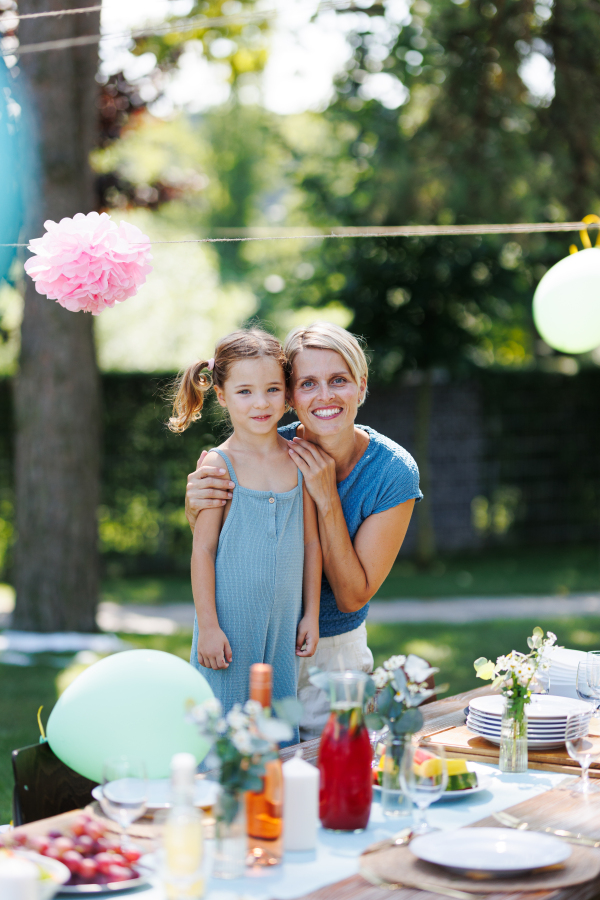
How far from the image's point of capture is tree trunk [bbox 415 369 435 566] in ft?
31.2

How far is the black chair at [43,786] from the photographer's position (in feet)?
6.74

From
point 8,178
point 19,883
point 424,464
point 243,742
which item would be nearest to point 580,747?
point 243,742

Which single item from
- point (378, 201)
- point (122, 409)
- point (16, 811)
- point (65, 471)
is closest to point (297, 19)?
point (378, 201)

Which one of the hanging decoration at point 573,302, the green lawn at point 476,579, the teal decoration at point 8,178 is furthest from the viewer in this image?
the green lawn at point 476,579

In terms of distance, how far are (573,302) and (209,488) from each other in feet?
5.77

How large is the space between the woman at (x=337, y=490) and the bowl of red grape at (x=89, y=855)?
3.14ft

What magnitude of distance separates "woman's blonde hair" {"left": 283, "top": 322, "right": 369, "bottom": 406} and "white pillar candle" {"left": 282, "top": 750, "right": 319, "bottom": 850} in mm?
1153

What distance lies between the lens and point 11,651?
20.8ft

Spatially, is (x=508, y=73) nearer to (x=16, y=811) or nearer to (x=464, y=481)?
(x=464, y=481)

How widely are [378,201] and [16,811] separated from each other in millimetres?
7010

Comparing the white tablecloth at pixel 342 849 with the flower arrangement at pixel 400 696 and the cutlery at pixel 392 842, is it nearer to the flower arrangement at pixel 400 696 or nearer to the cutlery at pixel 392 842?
the cutlery at pixel 392 842

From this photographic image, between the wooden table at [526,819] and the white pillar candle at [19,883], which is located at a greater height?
the white pillar candle at [19,883]

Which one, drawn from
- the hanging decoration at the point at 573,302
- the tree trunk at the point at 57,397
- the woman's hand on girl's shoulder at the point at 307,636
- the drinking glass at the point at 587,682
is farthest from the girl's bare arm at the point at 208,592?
the tree trunk at the point at 57,397

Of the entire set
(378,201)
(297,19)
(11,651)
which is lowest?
(11,651)
